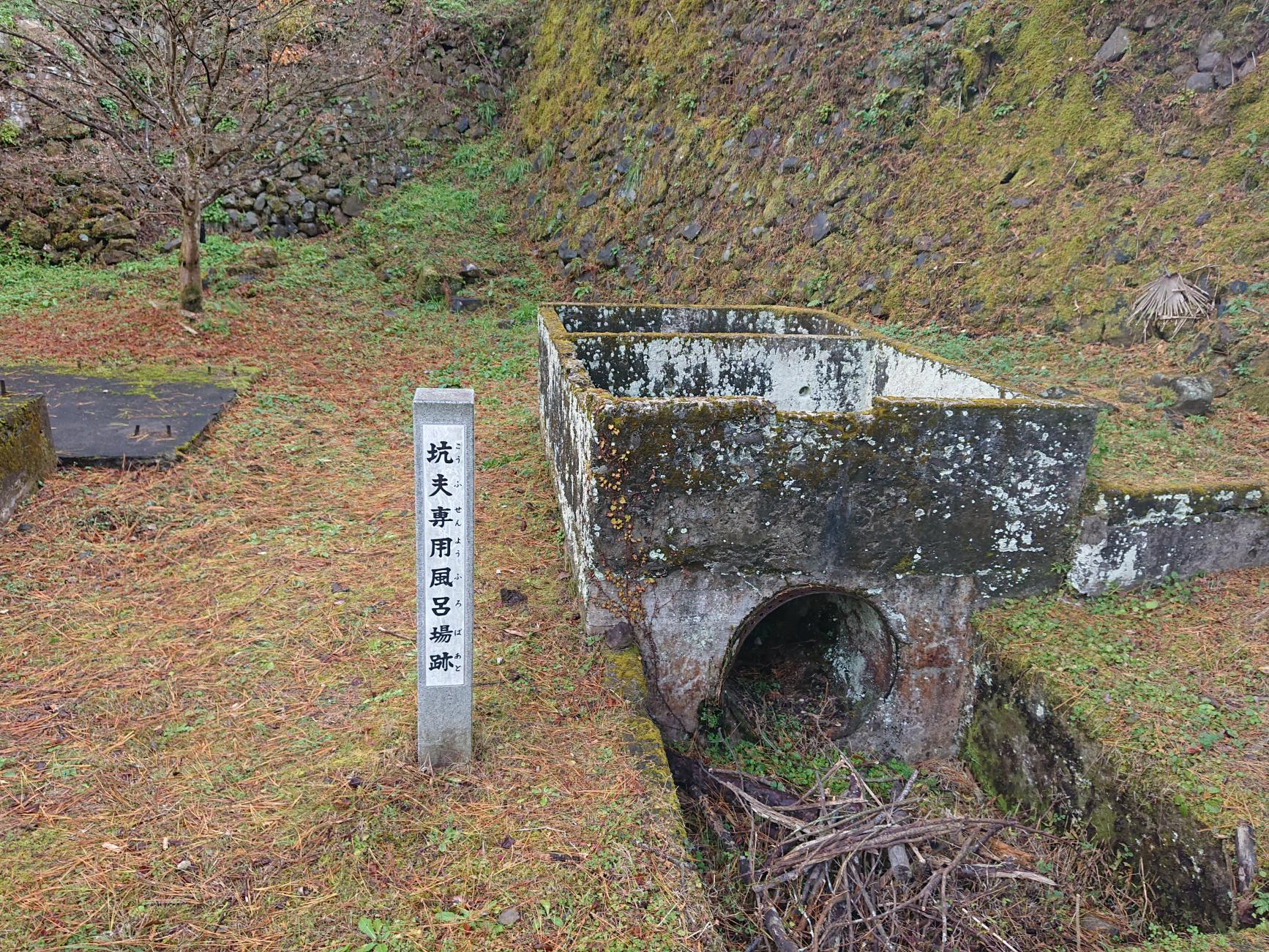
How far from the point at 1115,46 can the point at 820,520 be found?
7.90m

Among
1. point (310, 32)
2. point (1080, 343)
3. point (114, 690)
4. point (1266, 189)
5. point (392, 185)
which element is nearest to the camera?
point (114, 690)

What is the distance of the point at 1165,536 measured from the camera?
4.75 metres

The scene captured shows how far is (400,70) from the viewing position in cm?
1596

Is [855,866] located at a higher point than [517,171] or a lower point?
lower

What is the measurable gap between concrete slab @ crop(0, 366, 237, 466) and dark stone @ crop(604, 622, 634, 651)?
13.5ft

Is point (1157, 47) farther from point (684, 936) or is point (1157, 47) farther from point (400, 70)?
point (400, 70)

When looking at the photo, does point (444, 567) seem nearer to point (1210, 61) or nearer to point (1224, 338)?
point (1224, 338)

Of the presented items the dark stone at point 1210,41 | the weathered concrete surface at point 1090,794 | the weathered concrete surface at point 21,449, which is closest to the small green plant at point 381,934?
the weathered concrete surface at point 1090,794

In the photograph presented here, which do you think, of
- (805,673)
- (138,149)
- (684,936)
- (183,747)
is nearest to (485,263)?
(138,149)

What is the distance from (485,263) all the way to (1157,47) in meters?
9.95

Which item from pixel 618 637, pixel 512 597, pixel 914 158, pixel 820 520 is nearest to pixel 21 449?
pixel 512 597

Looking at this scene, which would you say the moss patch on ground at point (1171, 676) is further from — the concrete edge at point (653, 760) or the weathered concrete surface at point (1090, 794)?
the concrete edge at point (653, 760)

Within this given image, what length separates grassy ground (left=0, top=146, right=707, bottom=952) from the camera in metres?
2.74

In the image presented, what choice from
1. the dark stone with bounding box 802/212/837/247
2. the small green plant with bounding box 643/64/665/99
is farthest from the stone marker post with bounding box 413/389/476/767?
the small green plant with bounding box 643/64/665/99
